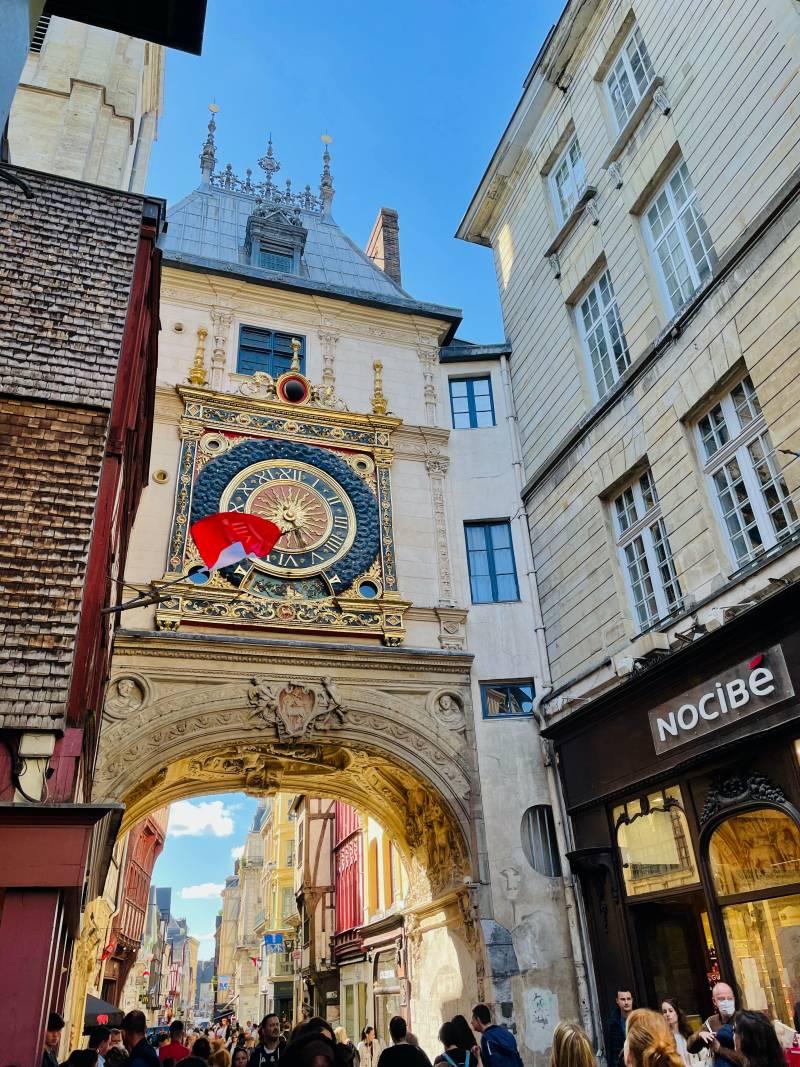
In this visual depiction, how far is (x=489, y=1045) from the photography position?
21.9 ft

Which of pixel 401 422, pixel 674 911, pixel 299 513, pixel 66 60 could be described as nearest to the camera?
pixel 674 911

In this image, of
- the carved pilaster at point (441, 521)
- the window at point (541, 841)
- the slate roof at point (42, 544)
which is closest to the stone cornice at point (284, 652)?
the carved pilaster at point (441, 521)

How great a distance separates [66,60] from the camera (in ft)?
56.3

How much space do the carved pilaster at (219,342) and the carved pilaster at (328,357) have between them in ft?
6.51

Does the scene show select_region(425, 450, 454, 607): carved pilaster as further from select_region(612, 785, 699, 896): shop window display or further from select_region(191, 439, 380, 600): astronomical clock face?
select_region(612, 785, 699, 896): shop window display

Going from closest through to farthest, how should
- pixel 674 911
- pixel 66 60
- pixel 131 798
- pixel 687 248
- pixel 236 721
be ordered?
pixel 674 911 → pixel 687 248 → pixel 236 721 → pixel 131 798 → pixel 66 60

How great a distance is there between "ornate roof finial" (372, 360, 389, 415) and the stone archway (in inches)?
209

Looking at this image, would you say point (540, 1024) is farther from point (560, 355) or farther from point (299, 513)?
point (560, 355)

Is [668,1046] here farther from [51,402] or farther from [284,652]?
[284,652]

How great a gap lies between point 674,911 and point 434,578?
22.4 ft

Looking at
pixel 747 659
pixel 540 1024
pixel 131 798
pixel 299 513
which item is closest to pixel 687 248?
pixel 747 659

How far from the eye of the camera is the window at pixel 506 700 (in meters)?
13.8

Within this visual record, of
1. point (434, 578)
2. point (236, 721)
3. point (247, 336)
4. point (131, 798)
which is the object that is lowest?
point (131, 798)

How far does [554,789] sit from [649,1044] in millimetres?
9981
